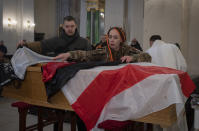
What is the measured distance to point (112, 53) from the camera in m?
2.78

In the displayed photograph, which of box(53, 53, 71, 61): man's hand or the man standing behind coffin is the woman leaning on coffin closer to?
box(53, 53, 71, 61): man's hand

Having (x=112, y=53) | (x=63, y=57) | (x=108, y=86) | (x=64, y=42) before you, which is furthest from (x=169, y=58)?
(x=108, y=86)

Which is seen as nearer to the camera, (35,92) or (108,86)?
(108,86)

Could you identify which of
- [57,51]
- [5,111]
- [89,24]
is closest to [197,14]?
[57,51]

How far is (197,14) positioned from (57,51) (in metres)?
3.47

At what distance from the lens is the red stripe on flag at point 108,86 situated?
2.00 metres

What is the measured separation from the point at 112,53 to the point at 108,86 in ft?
2.52

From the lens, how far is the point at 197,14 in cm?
542

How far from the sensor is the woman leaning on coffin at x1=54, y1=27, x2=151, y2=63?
2.65m

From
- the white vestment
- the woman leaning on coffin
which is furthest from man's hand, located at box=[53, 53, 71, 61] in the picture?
the white vestment

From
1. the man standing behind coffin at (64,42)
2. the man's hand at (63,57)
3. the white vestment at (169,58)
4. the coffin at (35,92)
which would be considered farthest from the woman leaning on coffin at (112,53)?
the white vestment at (169,58)

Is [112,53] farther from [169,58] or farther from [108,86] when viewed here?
[169,58]

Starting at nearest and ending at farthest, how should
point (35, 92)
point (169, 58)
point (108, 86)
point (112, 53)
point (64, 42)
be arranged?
1. point (108, 86)
2. point (35, 92)
3. point (112, 53)
4. point (64, 42)
5. point (169, 58)

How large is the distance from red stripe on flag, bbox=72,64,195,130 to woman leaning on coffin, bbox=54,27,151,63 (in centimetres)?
56
